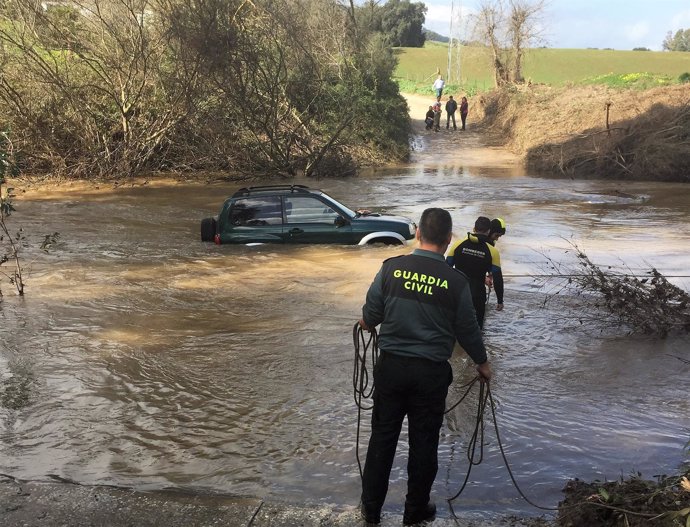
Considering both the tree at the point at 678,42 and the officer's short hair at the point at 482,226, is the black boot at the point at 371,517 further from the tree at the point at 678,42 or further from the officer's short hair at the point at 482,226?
the tree at the point at 678,42

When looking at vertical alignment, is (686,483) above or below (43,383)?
above

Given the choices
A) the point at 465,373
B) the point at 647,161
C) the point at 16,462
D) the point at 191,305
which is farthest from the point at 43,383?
the point at 647,161

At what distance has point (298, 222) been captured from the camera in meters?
12.4

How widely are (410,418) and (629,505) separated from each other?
1.27 m

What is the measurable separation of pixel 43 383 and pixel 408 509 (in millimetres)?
4502

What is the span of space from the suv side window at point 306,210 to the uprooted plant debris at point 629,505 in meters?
8.86

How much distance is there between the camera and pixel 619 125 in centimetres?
2608

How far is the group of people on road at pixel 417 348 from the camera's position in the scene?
3.85m

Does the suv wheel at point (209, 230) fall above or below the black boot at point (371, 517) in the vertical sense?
above

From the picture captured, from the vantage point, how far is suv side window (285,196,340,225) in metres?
12.4

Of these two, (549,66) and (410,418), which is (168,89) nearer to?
(410,418)

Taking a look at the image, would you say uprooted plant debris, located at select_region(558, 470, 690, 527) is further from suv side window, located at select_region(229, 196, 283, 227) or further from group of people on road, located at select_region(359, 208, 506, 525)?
suv side window, located at select_region(229, 196, 283, 227)

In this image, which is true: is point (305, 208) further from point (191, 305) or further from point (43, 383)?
point (43, 383)

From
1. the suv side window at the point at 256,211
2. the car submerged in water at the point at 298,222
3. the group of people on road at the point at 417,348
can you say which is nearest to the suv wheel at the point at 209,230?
the car submerged in water at the point at 298,222
